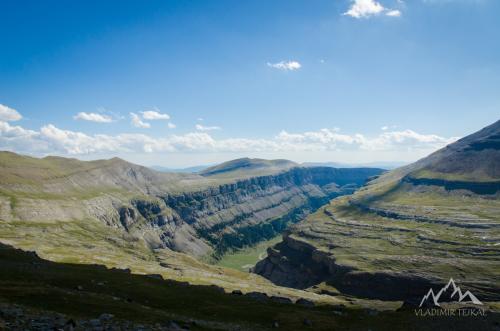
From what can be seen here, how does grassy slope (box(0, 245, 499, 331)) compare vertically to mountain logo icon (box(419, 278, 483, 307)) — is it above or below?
above

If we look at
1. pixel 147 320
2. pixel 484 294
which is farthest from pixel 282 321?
pixel 484 294

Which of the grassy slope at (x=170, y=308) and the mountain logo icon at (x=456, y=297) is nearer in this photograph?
the grassy slope at (x=170, y=308)

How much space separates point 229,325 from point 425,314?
1538 inches

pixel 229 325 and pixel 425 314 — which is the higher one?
pixel 229 325

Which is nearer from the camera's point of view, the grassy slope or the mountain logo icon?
the grassy slope

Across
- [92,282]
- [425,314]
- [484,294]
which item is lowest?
[484,294]

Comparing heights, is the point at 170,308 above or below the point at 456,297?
above

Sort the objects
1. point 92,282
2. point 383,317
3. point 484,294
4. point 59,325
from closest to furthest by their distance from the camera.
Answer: point 59,325
point 383,317
point 92,282
point 484,294

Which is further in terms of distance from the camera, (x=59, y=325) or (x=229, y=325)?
(x=229, y=325)

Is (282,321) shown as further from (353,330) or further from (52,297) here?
(52,297)

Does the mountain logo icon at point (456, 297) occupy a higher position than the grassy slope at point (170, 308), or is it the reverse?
the grassy slope at point (170, 308)

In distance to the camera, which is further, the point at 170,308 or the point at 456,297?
the point at 456,297

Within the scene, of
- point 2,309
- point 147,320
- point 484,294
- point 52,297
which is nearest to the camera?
point 2,309

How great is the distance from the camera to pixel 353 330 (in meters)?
54.5
